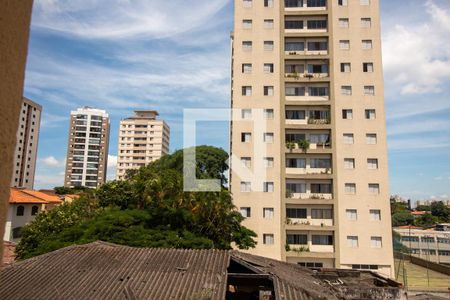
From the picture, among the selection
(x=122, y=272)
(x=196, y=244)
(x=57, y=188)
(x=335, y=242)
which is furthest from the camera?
(x=57, y=188)

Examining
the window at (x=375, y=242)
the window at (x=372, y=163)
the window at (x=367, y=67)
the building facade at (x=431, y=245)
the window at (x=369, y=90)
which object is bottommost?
the building facade at (x=431, y=245)

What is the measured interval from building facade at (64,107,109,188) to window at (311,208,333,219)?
79.7m

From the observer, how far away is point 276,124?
31.6m

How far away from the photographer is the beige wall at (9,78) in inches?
51.0

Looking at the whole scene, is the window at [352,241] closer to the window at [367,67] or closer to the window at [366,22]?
the window at [367,67]

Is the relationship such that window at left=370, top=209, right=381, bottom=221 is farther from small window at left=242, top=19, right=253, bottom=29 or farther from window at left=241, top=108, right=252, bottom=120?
small window at left=242, top=19, right=253, bottom=29

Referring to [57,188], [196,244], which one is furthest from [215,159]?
[57,188]

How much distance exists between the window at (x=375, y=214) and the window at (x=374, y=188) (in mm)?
1617

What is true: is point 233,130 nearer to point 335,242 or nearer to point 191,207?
point 191,207

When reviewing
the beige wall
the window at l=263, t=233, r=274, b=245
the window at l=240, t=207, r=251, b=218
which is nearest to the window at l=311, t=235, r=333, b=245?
the window at l=263, t=233, r=274, b=245

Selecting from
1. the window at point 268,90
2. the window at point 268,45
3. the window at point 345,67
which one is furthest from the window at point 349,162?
the window at point 268,45

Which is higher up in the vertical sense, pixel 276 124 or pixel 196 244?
pixel 276 124

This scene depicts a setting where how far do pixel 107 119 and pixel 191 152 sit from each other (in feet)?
218

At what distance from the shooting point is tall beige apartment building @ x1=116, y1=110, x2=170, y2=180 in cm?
9625
